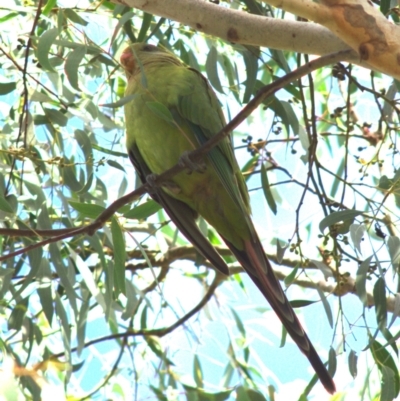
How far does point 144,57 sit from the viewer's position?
2.94 meters

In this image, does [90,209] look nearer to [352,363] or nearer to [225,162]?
[225,162]

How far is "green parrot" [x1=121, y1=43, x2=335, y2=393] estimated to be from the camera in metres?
2.53

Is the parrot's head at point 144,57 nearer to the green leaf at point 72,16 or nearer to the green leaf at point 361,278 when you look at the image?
the green leaf at point 72,16

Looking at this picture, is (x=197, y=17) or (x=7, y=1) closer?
(x=197, y=17)

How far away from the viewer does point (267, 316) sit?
3709 millimetres

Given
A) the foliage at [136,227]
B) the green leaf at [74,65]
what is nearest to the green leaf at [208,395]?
the foliage at [136,227]

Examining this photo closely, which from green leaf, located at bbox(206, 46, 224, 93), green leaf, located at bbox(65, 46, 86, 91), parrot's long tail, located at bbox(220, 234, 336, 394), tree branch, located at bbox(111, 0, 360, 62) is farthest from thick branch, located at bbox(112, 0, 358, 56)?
parrot's long tail, located at bbox(220, 234, 336, 394)

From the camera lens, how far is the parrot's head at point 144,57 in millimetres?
2887

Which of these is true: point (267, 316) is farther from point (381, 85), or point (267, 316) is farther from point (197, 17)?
point (197, 17)

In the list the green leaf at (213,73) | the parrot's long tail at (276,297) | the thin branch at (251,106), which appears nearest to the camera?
the thin branch at (251,106)

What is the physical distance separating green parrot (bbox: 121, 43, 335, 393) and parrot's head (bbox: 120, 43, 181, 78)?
0.15m

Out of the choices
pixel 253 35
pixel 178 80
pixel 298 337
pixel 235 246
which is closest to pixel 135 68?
pixel 178 80

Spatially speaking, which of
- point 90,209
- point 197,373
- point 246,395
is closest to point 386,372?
point 246,395

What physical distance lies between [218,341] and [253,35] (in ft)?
6.66
